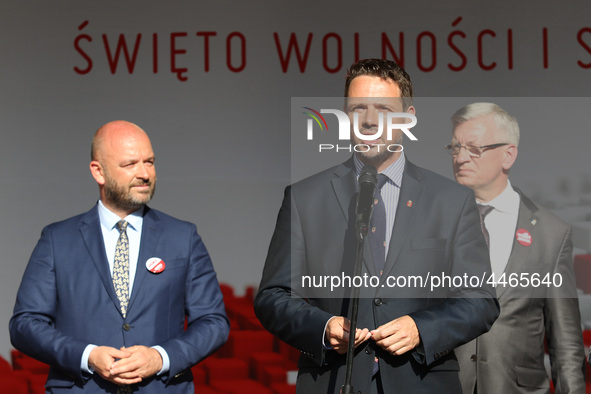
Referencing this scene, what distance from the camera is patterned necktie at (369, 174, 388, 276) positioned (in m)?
2.76

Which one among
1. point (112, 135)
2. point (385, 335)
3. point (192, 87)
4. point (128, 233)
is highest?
point (192, 87)

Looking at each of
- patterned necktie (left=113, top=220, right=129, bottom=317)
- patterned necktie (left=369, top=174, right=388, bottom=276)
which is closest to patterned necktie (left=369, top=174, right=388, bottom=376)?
patterned necktie (left=369, top=174, right=388, bottom=276)

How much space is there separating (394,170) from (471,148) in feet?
1.72

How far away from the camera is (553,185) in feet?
11.2

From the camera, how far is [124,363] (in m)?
2.96

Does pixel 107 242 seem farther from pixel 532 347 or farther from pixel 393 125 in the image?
pixel 532 347

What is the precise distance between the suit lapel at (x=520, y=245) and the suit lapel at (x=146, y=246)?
1.34 metres

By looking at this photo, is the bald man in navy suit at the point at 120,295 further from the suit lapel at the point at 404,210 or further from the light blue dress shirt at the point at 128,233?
the suit lapel at the point at 404,210

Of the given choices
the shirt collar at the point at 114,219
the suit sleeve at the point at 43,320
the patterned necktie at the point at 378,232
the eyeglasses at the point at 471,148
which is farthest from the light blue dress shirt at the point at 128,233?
the eyeglasses at the point at 471,148

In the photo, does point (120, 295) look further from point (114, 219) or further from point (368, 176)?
point (368, 176)

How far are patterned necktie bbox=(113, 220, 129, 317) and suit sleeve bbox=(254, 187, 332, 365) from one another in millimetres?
547


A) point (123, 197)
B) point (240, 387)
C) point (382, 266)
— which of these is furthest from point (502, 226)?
point (240, 387)

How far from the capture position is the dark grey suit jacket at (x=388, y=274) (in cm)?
268

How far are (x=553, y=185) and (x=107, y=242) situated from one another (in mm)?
1708
